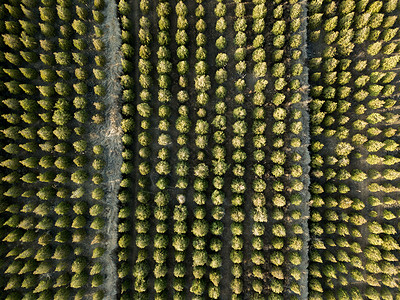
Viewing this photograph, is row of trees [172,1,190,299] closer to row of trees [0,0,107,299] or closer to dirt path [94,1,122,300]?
dirt path [94,1,122,300]

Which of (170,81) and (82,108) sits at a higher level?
(170,81)

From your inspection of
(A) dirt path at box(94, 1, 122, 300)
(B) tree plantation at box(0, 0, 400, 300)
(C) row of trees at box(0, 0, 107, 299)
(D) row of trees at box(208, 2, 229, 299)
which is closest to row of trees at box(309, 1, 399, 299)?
(B) tree plantation at box(0, 0, 400, 300)

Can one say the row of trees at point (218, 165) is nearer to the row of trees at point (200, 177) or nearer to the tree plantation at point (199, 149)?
Answer: the tree plantation at point (199, 149)

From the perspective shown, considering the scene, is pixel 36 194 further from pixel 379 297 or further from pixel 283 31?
pixel 379 297

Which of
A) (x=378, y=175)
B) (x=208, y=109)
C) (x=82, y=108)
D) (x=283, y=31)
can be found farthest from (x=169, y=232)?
(x=283, y=31)

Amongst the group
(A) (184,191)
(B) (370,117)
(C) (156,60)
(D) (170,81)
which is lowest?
(A) (184,191)

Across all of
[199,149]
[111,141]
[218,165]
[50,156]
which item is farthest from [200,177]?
[50,156]
